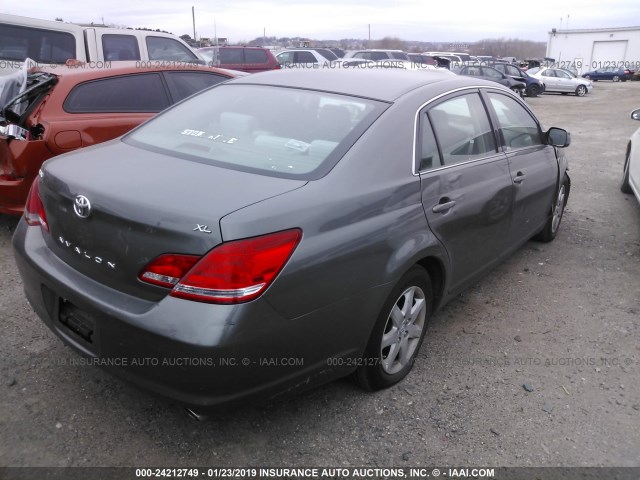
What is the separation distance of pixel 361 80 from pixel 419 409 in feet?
6.15

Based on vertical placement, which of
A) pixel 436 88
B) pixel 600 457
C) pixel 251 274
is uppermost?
pixel 436 88

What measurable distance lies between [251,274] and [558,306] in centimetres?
285

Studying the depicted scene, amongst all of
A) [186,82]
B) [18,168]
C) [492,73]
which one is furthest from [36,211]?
[492,73]

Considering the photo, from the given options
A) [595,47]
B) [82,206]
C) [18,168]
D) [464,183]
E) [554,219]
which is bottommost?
[554,219]

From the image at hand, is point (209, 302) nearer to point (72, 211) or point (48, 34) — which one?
point (72, 211)

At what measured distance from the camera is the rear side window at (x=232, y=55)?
15.7 m

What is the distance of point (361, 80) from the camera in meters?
3.26

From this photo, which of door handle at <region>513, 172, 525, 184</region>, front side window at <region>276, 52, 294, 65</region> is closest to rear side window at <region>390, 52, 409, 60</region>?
front side window at <region>276, 52, 294, 65</region>

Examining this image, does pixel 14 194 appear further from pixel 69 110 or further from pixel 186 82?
pixel 186 82

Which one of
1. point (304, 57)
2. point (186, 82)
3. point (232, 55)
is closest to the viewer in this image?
point (186, 82)

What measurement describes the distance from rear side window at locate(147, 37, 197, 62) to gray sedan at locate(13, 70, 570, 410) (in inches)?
253

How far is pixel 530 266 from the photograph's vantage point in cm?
479

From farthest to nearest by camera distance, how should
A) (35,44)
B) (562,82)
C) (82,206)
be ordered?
(562,82), (35,44), (82,206)

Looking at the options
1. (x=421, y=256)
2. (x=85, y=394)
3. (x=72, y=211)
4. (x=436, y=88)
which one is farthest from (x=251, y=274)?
(x=436, y=88)
